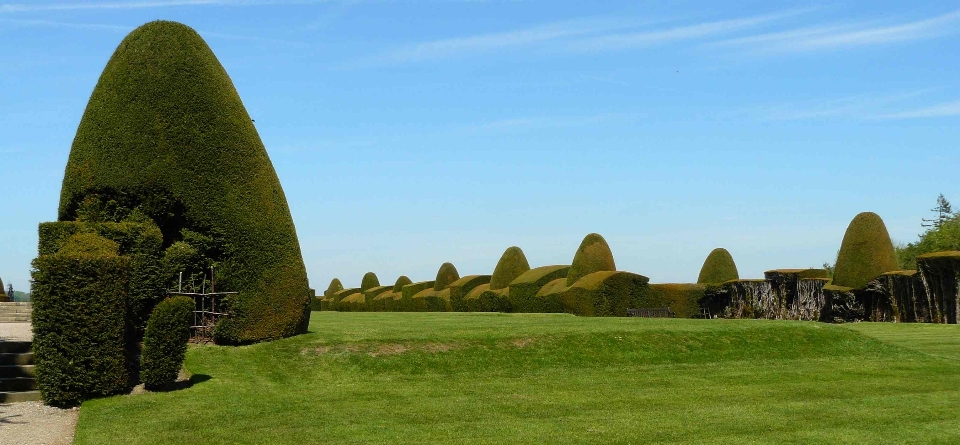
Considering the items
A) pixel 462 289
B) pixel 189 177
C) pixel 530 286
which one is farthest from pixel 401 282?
pixel 189 177

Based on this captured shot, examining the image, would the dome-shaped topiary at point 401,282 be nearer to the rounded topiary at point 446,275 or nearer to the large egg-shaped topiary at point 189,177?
the rounded topiary at point 446,275

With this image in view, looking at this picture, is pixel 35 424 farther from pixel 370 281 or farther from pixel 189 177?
pixel 370 281

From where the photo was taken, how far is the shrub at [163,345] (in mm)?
15266

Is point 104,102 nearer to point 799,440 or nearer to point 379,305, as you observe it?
point 799,440

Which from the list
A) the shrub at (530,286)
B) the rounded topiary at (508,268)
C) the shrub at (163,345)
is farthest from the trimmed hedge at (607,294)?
the shrub at (163,345)

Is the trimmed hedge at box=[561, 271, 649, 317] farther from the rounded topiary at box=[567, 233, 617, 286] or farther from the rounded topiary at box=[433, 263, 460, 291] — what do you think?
the rounded topiary at box=[433, 263, 460, 291]

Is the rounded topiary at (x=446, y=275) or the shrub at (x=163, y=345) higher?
the rounded topiary at (x=446, y=275)

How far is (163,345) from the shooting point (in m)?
15.3

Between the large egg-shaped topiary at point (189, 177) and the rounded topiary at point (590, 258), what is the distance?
24843mm

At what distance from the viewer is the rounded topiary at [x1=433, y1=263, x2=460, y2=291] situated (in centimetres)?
5766

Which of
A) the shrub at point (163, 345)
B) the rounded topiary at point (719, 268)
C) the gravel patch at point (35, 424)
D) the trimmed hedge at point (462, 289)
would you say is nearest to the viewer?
the gravel patch at point (35, 424)

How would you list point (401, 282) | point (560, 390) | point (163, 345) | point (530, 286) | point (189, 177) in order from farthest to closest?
point (401, 282)
point (530, 286)
point (189, 177)
point (560, 390)
point (163, 345)

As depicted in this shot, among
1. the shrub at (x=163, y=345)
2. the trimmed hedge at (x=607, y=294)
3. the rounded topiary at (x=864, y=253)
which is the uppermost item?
the rounded topiary at (x=864, y=253)

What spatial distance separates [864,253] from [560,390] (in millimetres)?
26939
